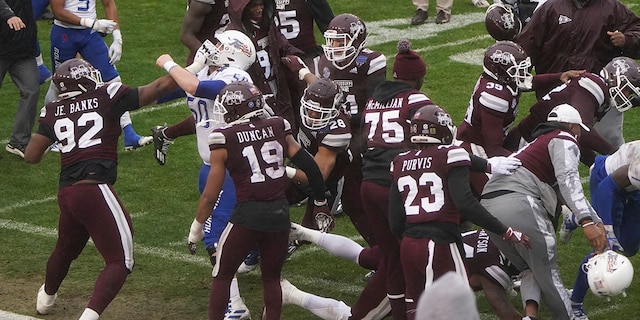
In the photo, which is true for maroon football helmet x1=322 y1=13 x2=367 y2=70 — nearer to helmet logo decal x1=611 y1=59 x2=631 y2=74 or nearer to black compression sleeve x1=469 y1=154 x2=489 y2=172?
helmet logo decal x1=611 y1=59 x2=631 y2=74

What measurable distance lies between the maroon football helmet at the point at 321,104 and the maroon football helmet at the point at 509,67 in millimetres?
1074

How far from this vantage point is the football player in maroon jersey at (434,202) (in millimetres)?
5777

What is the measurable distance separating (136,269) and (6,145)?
3639 millimetres

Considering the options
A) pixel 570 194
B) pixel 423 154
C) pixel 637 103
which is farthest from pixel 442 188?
pixel 637 103

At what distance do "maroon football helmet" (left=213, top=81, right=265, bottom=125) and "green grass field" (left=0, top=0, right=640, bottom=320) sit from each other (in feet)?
4.91

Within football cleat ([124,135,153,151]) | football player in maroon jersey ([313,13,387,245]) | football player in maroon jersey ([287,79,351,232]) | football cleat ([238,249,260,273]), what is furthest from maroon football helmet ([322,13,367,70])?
football cleat ([124,135,153,151])

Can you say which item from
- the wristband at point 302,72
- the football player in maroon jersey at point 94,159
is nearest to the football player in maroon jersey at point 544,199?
the wristband at point 302,72

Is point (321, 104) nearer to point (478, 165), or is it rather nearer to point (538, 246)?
point (478, 165)

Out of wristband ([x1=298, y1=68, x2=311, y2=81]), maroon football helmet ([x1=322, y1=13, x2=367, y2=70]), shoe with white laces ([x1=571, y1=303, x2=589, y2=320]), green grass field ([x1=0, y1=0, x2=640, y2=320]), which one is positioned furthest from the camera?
wristband ([x1=298, y1=68, x2=311, y2=81])

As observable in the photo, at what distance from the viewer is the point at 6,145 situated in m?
10.9

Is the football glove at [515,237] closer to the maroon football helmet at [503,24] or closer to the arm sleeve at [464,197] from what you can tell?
the arm sleeve at [464,197]

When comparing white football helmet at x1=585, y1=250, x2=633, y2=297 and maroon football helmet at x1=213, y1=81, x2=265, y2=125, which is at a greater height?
maroon football helmet at x1=213, y1=81, x2=265, y2=125

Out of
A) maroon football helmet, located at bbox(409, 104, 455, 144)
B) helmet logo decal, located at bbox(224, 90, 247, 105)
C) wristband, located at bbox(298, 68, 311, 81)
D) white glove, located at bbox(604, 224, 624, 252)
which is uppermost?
maroon football helmet, located at bbox(409, 104, 455, 144)

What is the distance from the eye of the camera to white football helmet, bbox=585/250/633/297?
6.03 metres
